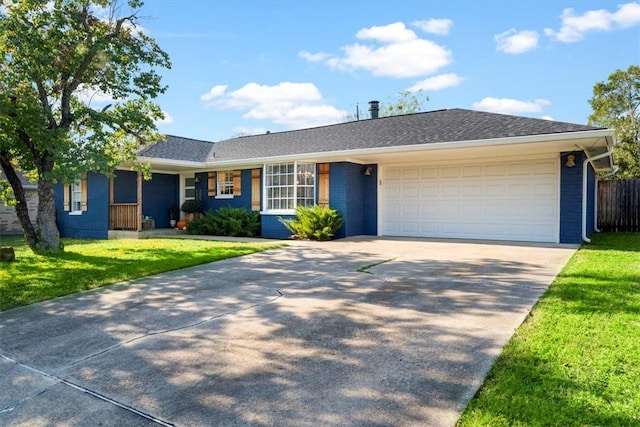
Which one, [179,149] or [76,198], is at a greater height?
[179,149]

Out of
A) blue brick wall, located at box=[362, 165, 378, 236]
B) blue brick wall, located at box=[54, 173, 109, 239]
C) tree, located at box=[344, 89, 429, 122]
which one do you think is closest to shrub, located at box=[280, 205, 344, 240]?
blue brick wall, located at box=[362, 165, 378, 236]

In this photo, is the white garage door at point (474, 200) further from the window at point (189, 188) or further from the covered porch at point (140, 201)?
the covered porch at point (140, 201)

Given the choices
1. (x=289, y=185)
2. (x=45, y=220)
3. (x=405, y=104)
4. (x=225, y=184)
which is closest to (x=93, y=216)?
(x=225, y=184)

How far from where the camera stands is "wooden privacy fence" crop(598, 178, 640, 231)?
48.8 feet

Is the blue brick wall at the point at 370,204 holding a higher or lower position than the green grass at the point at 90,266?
higher

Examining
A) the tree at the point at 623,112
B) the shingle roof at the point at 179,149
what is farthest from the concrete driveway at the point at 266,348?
the tree at the point at 623,112

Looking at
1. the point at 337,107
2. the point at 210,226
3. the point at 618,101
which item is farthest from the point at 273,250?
the point at 337,107

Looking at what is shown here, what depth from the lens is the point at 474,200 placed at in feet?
39.8

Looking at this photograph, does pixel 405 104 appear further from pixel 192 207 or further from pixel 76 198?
pixel 76 198

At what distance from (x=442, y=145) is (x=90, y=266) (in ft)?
27.3

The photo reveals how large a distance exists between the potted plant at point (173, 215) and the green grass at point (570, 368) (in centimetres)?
1432

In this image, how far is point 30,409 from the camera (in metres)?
2.80

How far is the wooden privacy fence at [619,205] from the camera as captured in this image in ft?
48.8

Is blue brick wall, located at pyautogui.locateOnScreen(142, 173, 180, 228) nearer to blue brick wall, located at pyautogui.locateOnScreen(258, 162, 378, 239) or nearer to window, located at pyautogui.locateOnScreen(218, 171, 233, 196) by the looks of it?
window, located at pyautogui.locateOnScreen(218, 171, 233, 196)
